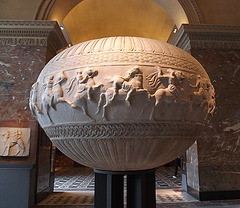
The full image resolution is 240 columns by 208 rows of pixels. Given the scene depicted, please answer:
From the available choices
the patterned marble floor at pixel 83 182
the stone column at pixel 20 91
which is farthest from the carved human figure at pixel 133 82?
the patterned marble floor at pixel 83 182

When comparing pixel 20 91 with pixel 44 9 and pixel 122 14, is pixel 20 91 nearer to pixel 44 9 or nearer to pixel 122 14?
pixel 44 9

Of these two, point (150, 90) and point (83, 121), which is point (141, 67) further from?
point (83, 121)

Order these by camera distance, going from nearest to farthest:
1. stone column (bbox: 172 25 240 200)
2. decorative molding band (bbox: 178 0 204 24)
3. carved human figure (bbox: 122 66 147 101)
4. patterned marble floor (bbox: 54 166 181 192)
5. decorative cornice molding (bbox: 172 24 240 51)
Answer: carved human figure (bbox: 122 66 147 101) → stone column (bbox: 172 25 240 200) → decorative cornice molding (bbox: 172 24 240 51) → decorative molding band (bbox: 178 0 204 24) → patterned marble floor (bbox: 54 166 181 192)

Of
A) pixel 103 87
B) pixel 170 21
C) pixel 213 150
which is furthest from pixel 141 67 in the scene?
pixel 170 21

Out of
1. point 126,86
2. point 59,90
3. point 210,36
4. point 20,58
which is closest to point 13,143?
point 20,58

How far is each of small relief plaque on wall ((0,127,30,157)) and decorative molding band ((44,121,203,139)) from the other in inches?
151

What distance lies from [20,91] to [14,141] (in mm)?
1242

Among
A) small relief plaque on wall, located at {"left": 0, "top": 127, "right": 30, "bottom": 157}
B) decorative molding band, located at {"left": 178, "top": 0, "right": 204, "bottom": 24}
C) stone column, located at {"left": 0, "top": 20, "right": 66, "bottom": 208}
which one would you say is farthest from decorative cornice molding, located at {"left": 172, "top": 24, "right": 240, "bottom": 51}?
small relief plaque on wall, located at {"left": 0, "top": 127, "right": 30, "bottom": 157}

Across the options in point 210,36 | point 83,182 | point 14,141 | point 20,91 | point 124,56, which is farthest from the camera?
point 83,182

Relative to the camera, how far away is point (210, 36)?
6180 millimetres

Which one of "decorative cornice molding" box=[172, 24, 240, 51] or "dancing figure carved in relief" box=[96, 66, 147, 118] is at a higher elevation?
"decorative cornice molding" box=[172, 24, 240, 51]

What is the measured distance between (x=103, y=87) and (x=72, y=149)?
0.66 metres

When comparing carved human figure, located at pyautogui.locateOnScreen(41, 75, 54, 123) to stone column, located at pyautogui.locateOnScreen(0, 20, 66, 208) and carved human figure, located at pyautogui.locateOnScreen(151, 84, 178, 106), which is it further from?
stone column, located at pyautogui.locateOnScreen(0, 20, 66, 208)

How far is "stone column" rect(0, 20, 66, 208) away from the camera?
5016 millimetres
